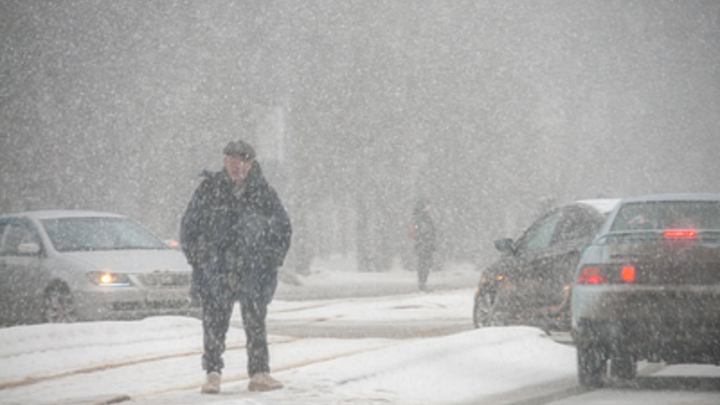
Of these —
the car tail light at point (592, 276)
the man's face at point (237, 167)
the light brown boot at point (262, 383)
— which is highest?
the man's face at point (237, 167)

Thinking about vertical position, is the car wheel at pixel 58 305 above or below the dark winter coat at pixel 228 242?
below

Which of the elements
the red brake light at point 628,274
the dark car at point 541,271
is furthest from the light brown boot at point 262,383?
the dark car at point 541,271

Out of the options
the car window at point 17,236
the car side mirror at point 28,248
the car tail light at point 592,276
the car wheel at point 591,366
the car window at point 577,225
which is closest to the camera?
the car tail light at point 592,276

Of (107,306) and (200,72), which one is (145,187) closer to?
(200,72)

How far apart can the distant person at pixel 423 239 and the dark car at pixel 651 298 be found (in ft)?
44.0

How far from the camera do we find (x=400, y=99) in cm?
3011

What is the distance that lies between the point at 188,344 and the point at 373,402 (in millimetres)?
3878

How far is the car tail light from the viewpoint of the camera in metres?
7.14

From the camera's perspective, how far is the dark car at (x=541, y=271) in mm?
9664

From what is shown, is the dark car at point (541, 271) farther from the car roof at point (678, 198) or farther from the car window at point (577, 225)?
the car roof at point (678, 198)

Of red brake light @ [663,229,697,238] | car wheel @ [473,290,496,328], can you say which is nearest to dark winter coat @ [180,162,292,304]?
red brake light @ [663,229,697,238]

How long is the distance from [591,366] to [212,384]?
2818 mm

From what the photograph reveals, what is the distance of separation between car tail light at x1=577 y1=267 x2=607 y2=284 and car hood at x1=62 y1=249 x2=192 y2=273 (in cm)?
570

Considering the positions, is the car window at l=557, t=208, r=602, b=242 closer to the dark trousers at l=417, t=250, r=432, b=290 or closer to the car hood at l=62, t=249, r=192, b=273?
the car hood at l=62, t=249, r=192, b=273
